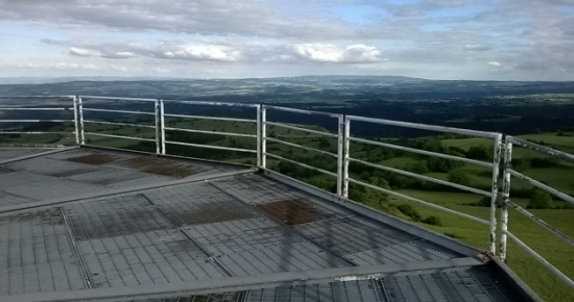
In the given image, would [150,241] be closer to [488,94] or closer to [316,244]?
[316,244]

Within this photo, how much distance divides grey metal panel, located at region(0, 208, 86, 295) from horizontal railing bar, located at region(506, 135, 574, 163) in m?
3.04

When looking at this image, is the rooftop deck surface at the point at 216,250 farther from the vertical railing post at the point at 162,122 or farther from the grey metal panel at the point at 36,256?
the vertical railing post at the point at 162,122

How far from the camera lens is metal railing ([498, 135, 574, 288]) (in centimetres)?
272

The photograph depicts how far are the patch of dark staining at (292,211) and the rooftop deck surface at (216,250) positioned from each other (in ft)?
0.04

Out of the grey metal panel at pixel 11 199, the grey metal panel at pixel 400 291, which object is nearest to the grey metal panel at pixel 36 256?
the grey metal panel at pixel 11 199

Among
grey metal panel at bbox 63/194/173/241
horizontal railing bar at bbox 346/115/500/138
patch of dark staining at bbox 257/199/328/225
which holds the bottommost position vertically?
grey metal panel at bbox 63/194/173/241

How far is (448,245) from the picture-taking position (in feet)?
12.8

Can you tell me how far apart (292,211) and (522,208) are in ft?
8.00

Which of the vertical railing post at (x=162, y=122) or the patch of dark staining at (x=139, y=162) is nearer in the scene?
the patch of dark staining at (x=139, y=162)

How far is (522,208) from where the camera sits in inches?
128

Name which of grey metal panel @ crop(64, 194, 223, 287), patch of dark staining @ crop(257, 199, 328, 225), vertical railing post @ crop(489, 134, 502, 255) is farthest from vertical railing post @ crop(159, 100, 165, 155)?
vertical railing post @ crop(489, 134, 502, 255)

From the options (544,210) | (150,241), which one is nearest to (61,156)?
(150,241)

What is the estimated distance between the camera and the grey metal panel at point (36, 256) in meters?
3.25

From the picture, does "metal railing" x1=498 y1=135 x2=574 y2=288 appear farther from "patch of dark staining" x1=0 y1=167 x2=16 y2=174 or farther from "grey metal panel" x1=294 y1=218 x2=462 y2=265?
"patch of dark staining" x1=0 y1=167 x2=16 y2=174
